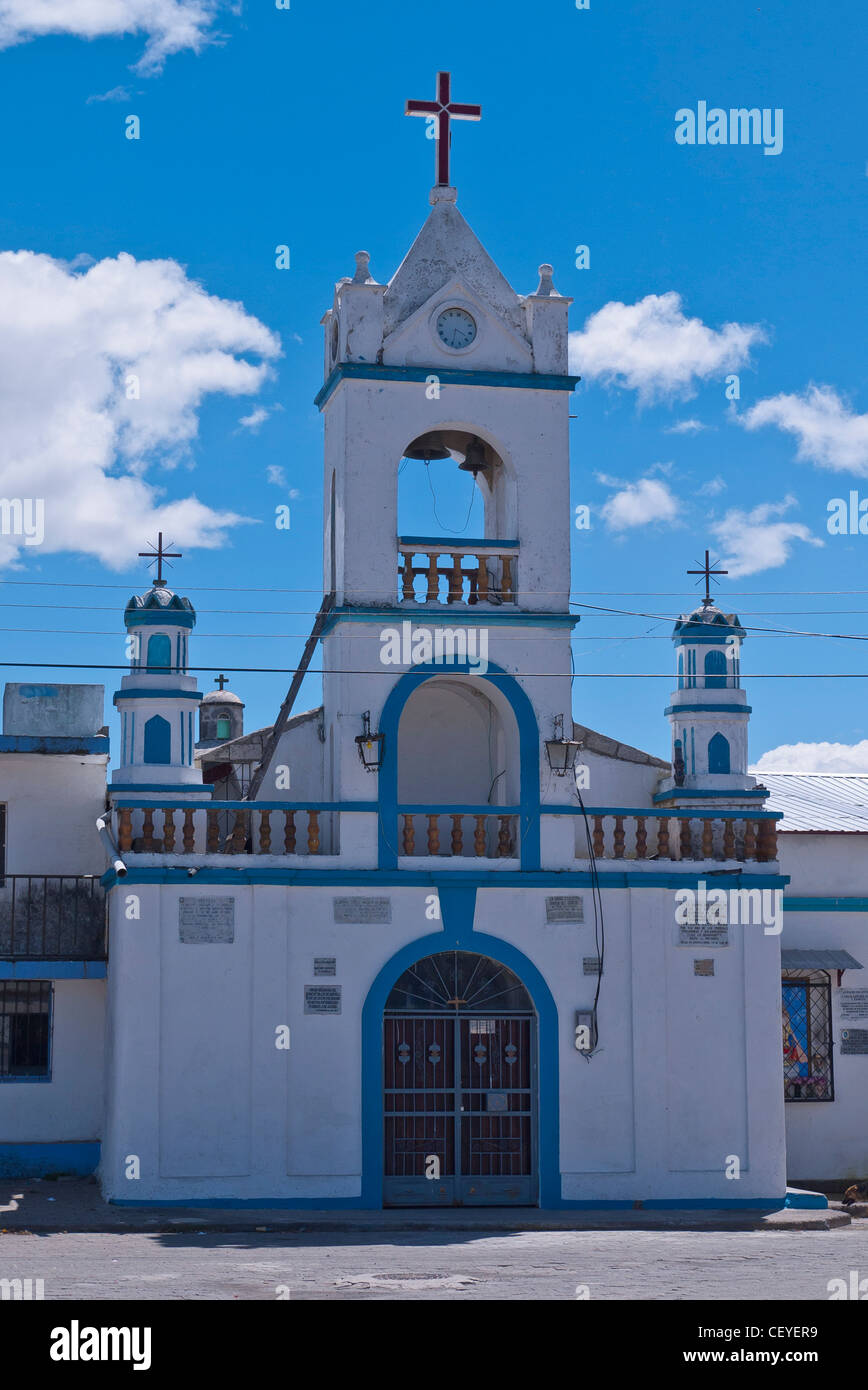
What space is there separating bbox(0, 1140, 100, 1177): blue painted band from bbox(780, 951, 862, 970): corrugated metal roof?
28.6ft

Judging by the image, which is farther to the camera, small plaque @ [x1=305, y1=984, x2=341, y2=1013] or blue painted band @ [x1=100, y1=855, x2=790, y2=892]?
small plaque @ [x1=305, y1=984, x2=341, y2=1013]

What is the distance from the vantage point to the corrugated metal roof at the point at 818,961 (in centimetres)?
2197

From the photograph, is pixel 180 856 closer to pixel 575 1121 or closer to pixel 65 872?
pixel 65 872

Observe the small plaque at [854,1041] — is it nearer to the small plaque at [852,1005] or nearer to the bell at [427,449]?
the small plaque at [852,1005]

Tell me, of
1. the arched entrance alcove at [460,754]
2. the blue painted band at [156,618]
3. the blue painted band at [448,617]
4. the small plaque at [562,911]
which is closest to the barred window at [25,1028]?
the blue painted band at [156,618]

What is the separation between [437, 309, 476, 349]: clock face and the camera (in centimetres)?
2003

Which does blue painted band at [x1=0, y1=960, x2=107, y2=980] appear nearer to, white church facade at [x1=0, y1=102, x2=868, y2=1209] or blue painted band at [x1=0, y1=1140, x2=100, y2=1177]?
white church facade at [x1=0, y1=102, x2=868, y2=1209]

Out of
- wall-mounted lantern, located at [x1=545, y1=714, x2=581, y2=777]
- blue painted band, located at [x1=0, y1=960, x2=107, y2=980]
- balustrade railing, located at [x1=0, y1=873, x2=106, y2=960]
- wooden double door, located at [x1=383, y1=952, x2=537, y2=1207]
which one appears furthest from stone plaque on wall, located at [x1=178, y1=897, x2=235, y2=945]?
wall-mounted lantern, located at [x1=545, y1=714, x2=581, y2=777]

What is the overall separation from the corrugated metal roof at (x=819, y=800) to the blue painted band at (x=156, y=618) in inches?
327

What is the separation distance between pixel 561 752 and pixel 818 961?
514 centimetres

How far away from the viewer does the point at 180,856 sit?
18562 mm

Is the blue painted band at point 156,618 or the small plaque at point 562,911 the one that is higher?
the blue painted band at point 156,618

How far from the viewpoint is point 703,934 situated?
1953 centimetres

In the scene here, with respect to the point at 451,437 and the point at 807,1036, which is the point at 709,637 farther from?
the point at 807,1036
